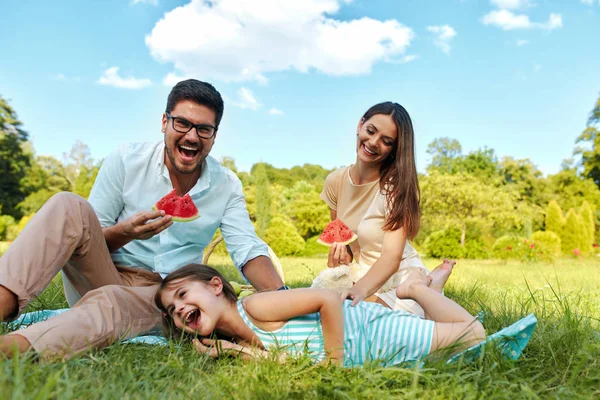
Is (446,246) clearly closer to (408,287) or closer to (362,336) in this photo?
(408,287)

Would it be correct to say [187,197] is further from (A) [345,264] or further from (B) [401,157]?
(B) [401,157]

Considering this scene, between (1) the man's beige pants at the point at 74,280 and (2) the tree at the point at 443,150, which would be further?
(2) the tree at the point at 443,150

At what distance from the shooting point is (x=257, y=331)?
2.76 metres

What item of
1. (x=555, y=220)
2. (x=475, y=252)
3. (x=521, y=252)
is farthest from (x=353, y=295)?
(x=555, y=220)

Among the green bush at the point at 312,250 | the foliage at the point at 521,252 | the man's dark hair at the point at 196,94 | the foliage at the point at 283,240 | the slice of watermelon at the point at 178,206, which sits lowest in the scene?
the green bush at the point at 312,250

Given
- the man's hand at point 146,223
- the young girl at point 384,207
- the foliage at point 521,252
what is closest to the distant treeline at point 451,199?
the foliage at point 521,252

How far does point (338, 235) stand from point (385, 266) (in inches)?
27.6

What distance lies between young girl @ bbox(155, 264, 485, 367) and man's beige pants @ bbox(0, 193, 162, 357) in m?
0.30

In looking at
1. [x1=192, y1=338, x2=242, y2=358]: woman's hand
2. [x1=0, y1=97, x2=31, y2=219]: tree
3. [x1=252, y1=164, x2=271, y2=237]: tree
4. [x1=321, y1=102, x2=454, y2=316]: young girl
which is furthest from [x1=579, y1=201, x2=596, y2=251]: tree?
[x1=0, y1=97, x2=31, y2=219]: tree

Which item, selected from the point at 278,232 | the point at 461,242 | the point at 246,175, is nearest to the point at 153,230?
the point at 278,232

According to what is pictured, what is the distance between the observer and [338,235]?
411 cm

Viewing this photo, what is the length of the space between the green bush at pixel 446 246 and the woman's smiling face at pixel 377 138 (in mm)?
17185

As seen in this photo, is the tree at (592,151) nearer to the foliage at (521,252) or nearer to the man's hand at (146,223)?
the foliage at (521,252)

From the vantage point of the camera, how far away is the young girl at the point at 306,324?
257cm
